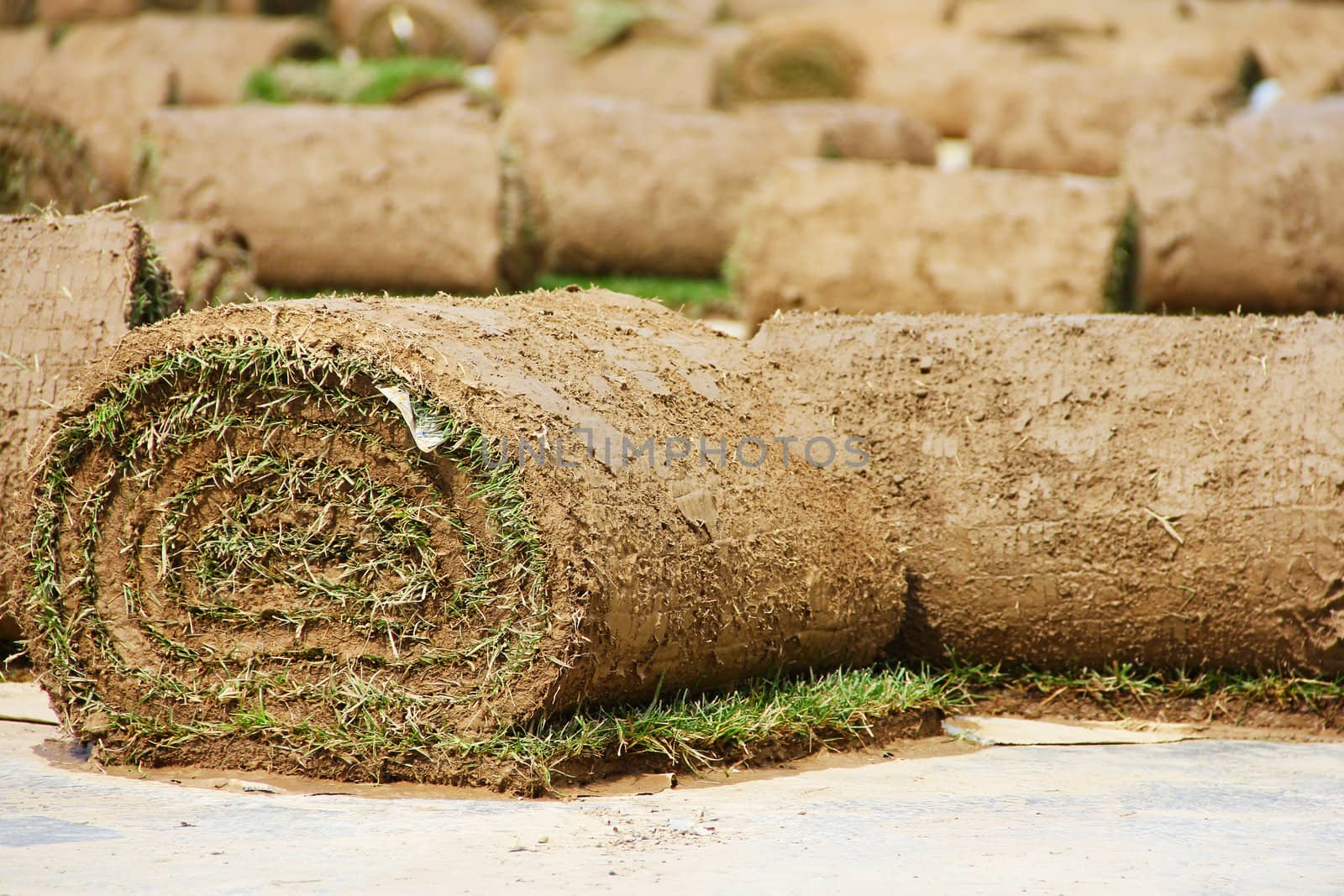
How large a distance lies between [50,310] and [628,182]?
19.7ft

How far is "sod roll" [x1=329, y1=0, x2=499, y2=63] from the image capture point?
17.0 m

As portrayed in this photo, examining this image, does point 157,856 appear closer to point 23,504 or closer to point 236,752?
point 236,752

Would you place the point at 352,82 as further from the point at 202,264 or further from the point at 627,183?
the point at 202,264

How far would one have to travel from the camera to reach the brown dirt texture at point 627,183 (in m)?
9.64

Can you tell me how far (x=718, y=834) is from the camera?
9.22 ft

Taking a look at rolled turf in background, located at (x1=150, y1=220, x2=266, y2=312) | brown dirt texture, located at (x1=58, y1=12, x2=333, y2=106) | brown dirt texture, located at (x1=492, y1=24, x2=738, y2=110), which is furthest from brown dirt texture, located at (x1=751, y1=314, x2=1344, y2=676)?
brown dirt texture, located at (x1=58, y1=12, x2=333, y2=106)

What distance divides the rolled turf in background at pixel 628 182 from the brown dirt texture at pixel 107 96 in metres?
2.79

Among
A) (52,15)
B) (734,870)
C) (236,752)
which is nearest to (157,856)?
(236,752)

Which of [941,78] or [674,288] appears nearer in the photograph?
[674,288]

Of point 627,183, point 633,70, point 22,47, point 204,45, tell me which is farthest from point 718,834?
point 22,47

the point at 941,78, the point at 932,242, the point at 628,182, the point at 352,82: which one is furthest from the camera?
the point at 941,78

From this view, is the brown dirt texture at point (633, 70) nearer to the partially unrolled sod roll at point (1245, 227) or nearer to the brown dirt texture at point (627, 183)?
the brown dirt texture at point (627, 183)

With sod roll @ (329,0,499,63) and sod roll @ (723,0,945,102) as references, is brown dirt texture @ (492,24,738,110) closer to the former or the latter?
sod roll @ (723,0,945,102)

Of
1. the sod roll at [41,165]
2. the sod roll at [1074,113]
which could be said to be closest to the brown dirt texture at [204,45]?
the sod roll at [41,165]
